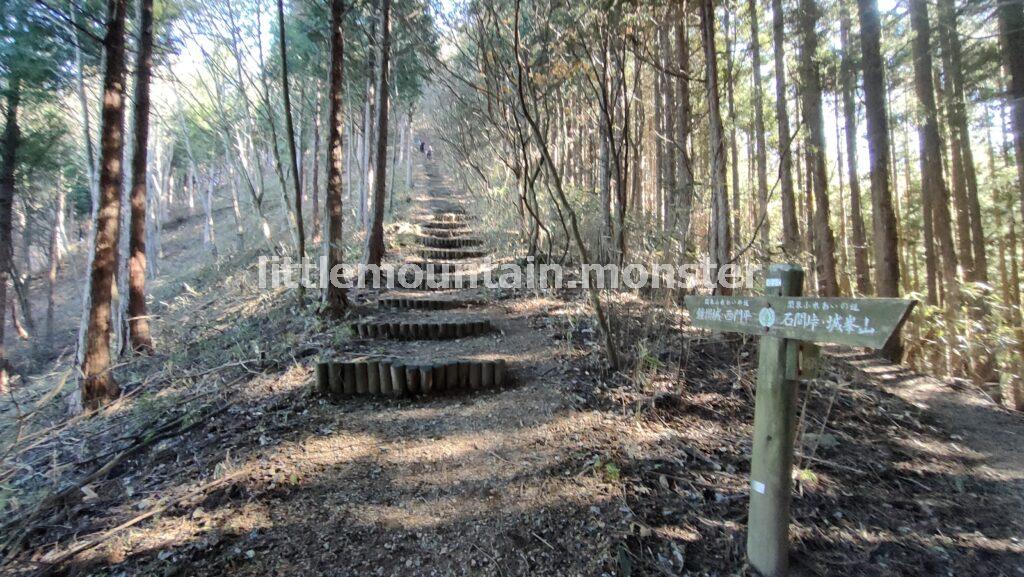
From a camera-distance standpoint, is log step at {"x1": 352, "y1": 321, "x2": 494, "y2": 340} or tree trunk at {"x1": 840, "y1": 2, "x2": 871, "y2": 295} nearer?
log step at {"x1": 352, "y1": 321, "x2": 494, "y2": 340}

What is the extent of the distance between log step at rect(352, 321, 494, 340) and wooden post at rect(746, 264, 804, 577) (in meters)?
3.88

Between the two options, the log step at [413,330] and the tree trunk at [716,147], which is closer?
the tree trunk at [716,147]

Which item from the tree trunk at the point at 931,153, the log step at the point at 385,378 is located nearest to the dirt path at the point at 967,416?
the tree trunk at the point at 931,153

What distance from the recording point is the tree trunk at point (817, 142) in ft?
23.6

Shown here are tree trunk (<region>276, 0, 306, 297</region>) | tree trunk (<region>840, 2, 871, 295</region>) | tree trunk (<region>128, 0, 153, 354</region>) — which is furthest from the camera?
tree trunk (<region>840, 2, 871, 295</region>)

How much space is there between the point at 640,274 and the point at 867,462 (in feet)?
9.09

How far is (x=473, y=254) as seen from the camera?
1046cm

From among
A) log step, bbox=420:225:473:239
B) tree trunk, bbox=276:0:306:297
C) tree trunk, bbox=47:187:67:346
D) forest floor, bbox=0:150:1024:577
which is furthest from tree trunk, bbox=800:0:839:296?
tree trunk, bbox=47:187:67:346

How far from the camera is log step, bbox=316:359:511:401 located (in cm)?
406

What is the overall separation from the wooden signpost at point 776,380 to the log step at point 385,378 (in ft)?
8.56

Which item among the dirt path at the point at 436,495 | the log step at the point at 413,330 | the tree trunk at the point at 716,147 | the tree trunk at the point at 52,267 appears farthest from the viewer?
the tree trunk at the point at 52,267

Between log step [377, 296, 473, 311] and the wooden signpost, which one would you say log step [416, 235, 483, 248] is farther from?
the wooden signpost

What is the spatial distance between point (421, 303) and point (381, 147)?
2833mm

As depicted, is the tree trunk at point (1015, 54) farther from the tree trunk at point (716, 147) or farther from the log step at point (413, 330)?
the log step at point (413, 330)
